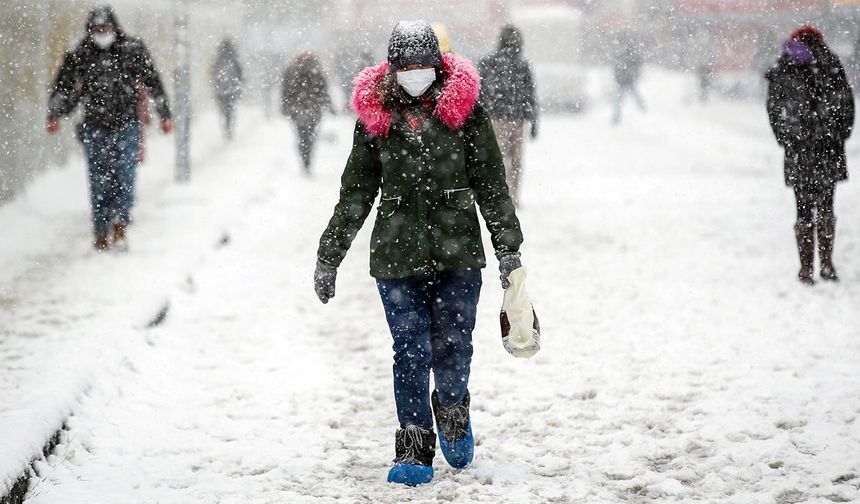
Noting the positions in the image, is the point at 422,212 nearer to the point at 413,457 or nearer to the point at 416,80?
the point at 416,80

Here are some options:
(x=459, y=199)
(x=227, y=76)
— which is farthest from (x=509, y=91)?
(x=227, y=76)

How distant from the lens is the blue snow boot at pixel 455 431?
4367mm

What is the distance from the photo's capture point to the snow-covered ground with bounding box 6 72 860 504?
4.39 m

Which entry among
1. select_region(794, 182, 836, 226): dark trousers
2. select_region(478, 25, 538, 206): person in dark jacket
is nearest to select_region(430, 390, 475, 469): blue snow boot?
select_region(794, 182, 836, 226): dark trousers

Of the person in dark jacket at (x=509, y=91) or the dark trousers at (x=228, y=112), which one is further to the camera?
the dark trousers at (x=228, y=112)

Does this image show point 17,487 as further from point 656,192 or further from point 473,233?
point 656,192

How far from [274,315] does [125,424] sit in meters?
2.49

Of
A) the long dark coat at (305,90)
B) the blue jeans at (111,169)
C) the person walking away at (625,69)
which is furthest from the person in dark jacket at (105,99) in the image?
the person walking away at (625,69)

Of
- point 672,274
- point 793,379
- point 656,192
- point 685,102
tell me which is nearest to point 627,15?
point 685,102

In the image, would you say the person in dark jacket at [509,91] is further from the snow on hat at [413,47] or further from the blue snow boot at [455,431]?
the snow on hat at [413,47]

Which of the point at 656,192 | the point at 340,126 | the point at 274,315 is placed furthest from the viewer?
the point at 340,126

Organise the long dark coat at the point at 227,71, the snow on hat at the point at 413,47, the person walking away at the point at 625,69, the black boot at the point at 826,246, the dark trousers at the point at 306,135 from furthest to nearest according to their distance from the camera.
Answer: the person walking away at the point at 625,69 → the long dark coat at the point at 227,71 → the dark trousers at the point at 306,135 → the black boot at the point at 826,246 → the snow on hat at the point at 413,47

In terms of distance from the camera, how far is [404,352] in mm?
4246

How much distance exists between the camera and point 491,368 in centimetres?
622
